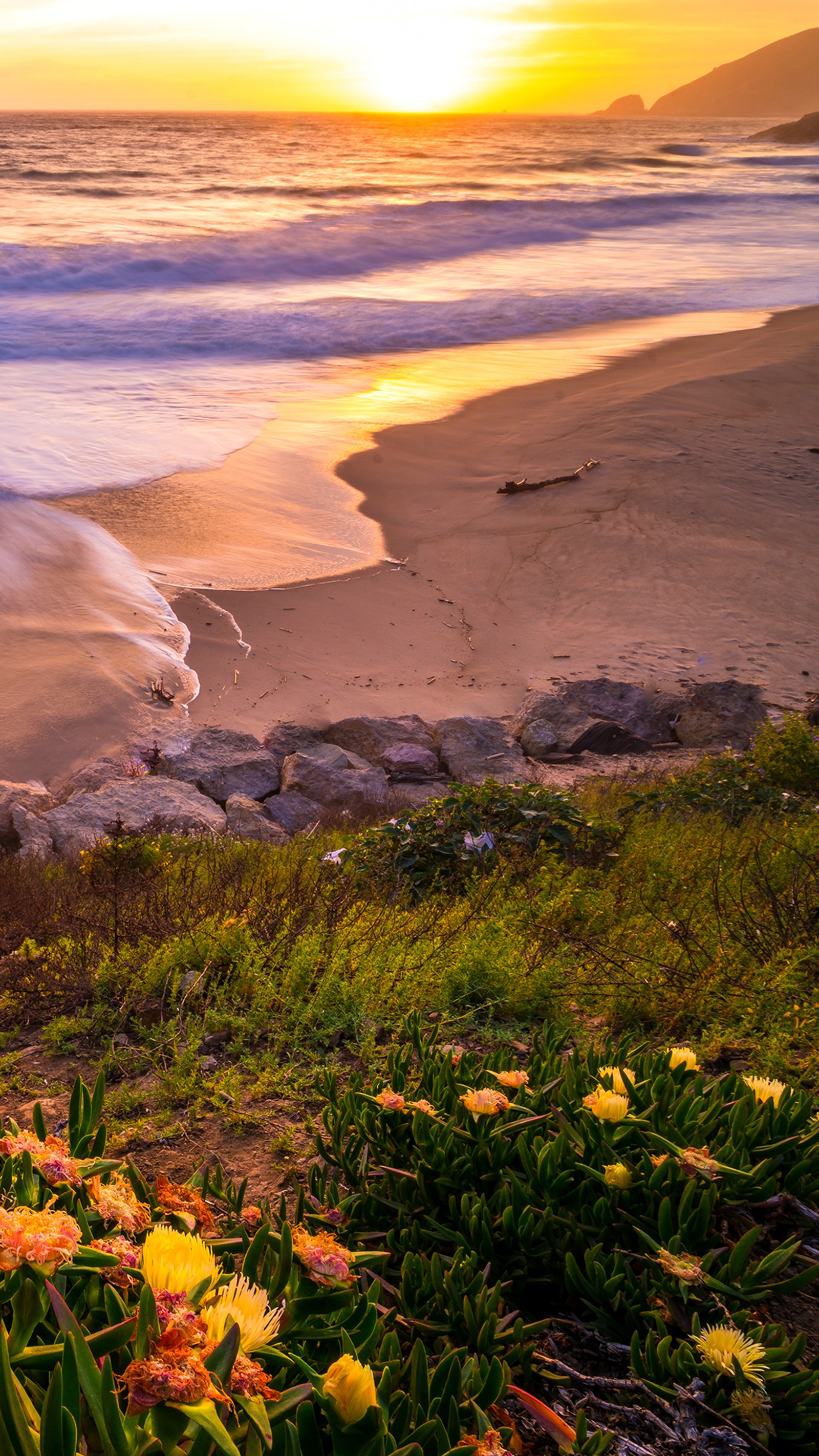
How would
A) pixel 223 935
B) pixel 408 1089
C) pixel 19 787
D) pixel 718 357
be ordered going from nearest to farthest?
pixel 408 1089 < pixel 223 935 < pixel 19 787 < pixel 718 357

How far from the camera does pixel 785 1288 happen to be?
129cm

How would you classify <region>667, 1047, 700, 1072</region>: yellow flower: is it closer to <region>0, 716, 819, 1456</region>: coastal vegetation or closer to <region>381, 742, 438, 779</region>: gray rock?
<region>0, 716, 819, 1456</region>: coastal vegetation

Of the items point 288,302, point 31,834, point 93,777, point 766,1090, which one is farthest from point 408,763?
point 288,302

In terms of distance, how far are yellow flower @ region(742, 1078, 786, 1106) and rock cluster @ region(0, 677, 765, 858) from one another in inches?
142

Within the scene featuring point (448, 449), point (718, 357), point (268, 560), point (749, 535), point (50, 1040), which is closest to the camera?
point (50, 1040)

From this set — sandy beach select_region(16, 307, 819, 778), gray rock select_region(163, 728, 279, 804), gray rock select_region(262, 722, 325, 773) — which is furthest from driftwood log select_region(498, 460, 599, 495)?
gray rock select_region(163, 728, 279, 804)

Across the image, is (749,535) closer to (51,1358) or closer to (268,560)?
(268,560)

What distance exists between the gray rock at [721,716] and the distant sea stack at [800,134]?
8221 cm

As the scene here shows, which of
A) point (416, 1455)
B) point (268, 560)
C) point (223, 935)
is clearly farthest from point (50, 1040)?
point (268, 560)

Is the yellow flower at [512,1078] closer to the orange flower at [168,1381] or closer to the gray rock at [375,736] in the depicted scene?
the orange flower at [168,1381]

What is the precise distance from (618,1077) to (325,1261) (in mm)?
765

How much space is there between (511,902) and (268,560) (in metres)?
6.46

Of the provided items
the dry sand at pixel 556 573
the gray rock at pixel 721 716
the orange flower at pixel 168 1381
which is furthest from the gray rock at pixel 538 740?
the orange flower at pixel 168 1381

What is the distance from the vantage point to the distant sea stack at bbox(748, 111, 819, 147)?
7381cm
